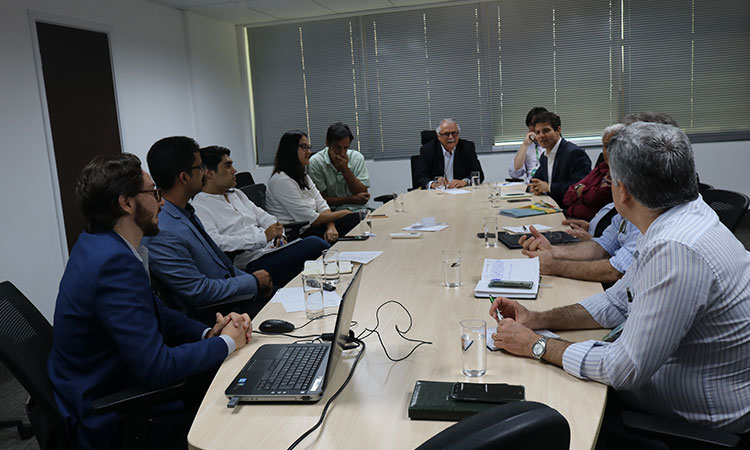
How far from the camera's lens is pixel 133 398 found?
1.55m

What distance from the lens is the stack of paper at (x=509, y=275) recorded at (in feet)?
6.77

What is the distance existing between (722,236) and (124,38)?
532cm

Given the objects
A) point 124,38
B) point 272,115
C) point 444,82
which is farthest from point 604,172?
point 272,115

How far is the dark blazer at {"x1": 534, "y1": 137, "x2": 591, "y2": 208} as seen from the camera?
4.59m

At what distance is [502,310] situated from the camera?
182cm

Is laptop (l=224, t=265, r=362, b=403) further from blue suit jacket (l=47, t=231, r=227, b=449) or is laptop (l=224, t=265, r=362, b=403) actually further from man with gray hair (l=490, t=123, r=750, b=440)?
man with gray hair (l=490, t=123, r=750, b=440)

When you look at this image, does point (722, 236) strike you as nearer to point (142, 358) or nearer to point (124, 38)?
point (142, 358)

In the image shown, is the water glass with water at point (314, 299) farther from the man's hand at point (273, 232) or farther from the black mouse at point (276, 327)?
the man's hand at point (273, 232)

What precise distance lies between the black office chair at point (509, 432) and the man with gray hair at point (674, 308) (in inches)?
29.8

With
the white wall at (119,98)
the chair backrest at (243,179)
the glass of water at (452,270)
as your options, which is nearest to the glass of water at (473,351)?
the glass of water at (452,270)

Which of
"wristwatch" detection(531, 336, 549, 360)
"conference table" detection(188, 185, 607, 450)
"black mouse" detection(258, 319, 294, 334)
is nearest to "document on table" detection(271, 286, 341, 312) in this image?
"conference table" detection(188, 185, 607, 450)

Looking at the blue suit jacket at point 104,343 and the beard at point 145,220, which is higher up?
the beard at point 145,220

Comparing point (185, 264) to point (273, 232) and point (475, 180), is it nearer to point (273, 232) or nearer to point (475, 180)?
point (273, 232)

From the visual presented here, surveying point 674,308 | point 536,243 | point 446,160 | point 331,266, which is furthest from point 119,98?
point 674,308
